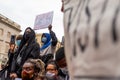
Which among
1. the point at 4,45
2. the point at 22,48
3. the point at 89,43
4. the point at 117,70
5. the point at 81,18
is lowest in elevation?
the point at 117,70

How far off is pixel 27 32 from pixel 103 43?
4299 millimetres

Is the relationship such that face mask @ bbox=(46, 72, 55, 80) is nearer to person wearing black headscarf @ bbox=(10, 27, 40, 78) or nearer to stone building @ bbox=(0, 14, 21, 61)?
person wearing black headscarf @ bbox=(10, 27, 40, 78)

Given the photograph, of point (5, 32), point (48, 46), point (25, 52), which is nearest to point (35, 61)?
point (25, 52)

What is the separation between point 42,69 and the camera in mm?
3979

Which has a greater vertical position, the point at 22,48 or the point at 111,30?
the point at 22,48

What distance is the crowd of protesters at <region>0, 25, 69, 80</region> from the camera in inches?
153

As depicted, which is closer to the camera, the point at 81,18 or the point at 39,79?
the point at 81,18

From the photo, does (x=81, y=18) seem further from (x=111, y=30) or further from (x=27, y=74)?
(x=27, y=74)

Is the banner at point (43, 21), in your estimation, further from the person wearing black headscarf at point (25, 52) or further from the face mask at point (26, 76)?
the face mask at point (26, 76)

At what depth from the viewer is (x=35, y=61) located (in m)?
3.99

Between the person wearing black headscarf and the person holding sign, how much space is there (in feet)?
0.83

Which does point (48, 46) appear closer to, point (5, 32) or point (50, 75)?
point (50, 75)

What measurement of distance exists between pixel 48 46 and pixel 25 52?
570mm

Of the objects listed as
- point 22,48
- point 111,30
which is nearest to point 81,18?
point 111,30
